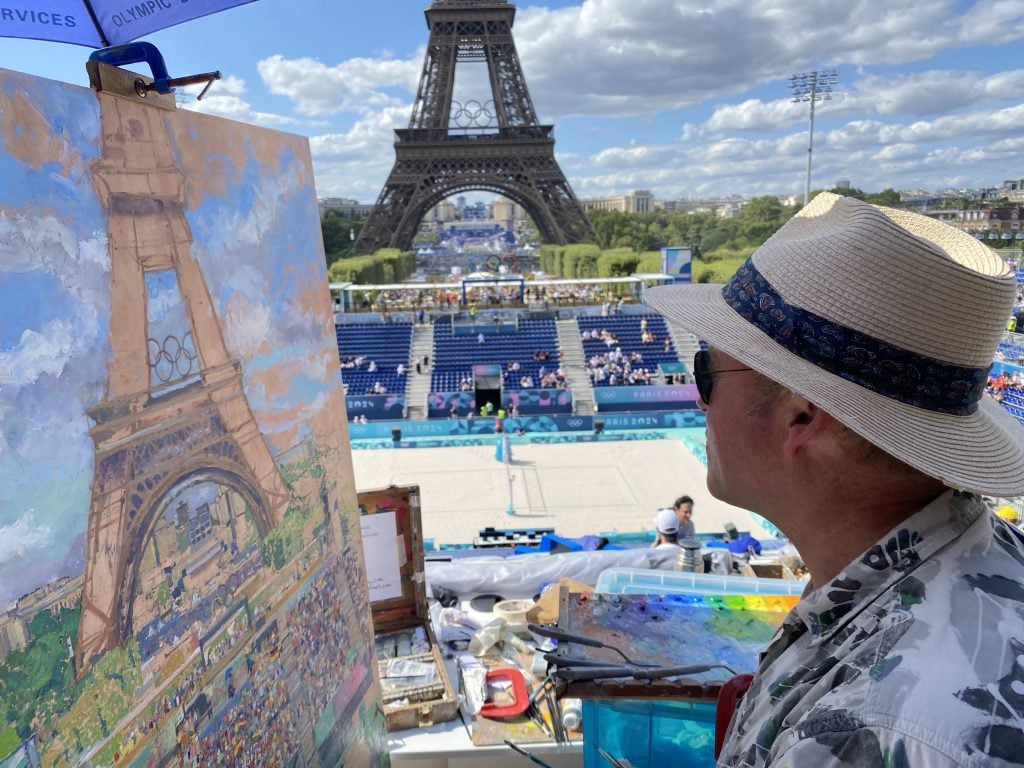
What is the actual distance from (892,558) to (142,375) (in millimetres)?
1314

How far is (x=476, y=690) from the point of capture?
3047mm

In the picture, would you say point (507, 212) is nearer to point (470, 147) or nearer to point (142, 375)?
point (470, 147)

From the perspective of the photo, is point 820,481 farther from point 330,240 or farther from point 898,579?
point 330,240

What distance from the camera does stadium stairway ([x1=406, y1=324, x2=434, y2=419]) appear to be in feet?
60.2

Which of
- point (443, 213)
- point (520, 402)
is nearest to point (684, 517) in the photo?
point (520, 402)

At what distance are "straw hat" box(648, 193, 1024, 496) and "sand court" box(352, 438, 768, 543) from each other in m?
8.75

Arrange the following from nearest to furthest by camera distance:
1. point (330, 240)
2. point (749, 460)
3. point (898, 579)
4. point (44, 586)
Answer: point (898, 579) < point (44, 586) < point (749, 460) < point (330, 240)

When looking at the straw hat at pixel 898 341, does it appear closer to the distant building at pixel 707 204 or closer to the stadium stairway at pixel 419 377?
the stadium stairway at pixel 419 377

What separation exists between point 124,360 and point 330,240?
47.6 m

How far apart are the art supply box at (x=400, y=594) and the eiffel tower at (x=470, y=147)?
29658 mm

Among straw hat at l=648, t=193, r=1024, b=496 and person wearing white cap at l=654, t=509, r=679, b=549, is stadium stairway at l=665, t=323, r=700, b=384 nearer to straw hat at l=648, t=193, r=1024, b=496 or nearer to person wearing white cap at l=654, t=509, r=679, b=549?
person wearing white cap at l=654, t=509, r=679, b=549

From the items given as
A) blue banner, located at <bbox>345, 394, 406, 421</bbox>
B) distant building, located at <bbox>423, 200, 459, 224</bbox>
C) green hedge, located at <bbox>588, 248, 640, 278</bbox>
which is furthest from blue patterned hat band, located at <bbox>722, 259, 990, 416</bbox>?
distant building, located at <bbox>423, 200, 459, 224</bbox>

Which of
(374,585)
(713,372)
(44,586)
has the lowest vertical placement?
(374,585)

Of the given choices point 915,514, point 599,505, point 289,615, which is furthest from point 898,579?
point 599,505
